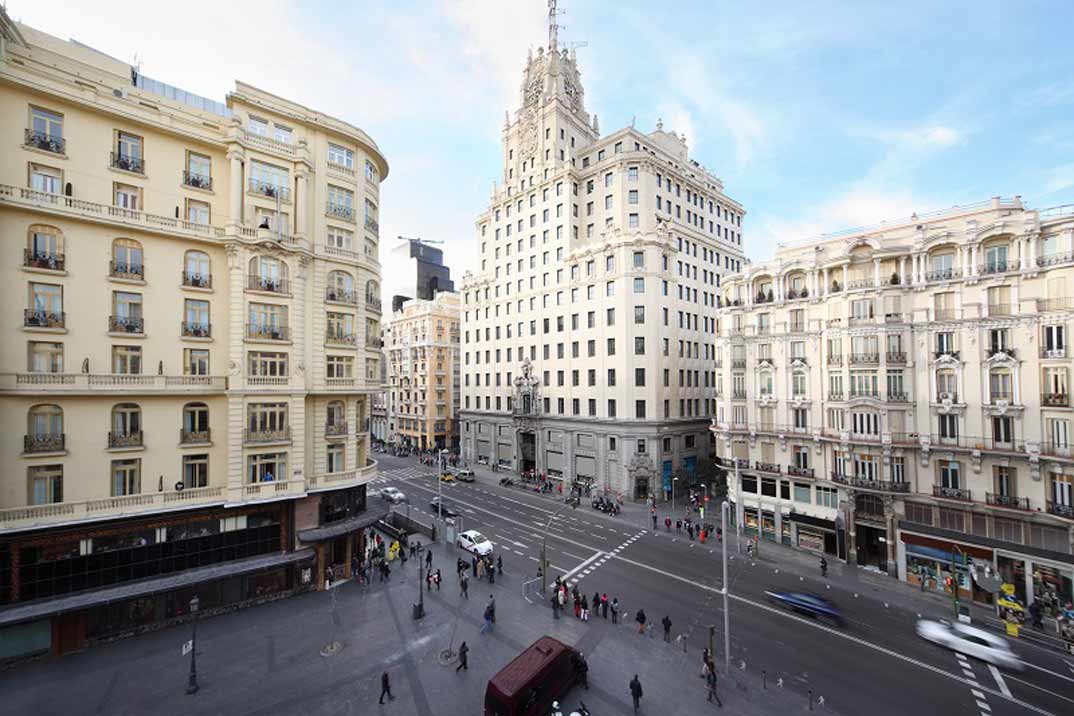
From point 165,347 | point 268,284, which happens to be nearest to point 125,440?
point 165,347

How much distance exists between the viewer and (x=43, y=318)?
906 inches

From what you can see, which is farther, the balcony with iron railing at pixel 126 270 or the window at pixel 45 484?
the balcony with iron railing at pixel 126 270

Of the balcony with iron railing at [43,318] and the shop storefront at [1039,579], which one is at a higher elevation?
the balcony with iron railing at [43,318]

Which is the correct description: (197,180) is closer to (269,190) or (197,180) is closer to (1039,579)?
(269,190)

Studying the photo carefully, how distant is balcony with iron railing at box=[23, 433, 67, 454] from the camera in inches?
886

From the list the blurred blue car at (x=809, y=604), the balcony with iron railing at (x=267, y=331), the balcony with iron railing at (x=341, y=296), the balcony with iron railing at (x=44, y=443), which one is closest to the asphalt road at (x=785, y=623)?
the blurred blue car at (x=809, y=604)

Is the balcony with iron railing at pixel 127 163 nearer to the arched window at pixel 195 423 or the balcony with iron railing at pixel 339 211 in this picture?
the balcony with iron railing at pixel 339 211

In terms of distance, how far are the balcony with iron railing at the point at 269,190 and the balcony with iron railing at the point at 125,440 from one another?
51.8ft

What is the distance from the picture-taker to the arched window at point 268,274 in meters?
28.4

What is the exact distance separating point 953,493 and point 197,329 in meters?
50.0

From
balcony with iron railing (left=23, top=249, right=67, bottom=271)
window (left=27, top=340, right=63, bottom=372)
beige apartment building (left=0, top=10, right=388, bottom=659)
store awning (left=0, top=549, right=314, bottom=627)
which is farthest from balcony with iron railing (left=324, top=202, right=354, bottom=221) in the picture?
store awning (left=0, top=549, right=314, bottom=627)

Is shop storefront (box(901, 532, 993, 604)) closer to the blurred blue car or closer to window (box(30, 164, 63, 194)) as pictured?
the blurred blue car

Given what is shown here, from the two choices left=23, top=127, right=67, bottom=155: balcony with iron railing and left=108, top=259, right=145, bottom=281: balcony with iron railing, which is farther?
left=108, top=259, right=145, bottom=281: balcony with iron railing

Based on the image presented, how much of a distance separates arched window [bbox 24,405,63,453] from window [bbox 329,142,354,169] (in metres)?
21.5
